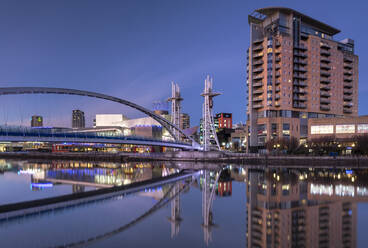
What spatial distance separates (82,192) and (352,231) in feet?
65.0

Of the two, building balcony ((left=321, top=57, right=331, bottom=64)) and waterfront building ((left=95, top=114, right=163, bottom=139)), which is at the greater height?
building balcony ((left=321, top=57, right=331, bottom=64))

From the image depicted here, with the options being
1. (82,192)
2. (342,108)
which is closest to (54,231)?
(82,192)

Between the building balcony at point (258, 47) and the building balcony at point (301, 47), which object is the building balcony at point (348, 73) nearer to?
the building balcony at point (301, 47)

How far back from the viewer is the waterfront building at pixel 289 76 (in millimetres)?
80188

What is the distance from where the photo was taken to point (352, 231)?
13.0 metres

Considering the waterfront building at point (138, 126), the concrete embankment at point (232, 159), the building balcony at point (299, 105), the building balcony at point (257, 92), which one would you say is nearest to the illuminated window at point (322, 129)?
the building balcony at point (299, 105)

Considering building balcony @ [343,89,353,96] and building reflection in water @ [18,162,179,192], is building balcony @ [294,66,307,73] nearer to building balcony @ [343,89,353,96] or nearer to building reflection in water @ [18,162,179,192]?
building balcony @ [343,89,353,96]

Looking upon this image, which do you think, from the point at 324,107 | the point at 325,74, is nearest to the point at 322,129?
the point at 324,107

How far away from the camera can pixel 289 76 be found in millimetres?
80750

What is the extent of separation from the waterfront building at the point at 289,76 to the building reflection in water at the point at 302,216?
57748 millimetres

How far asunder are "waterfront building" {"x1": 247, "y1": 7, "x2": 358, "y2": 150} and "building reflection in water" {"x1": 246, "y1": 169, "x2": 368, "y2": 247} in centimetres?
5775

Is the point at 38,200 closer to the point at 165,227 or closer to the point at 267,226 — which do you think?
the point at 165,227

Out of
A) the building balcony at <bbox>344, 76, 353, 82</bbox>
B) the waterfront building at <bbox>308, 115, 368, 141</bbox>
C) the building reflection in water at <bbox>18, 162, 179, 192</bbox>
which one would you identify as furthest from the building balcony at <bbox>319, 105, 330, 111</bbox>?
the building reflection in water at <bbox>18, 162, 179, 192</bbox>

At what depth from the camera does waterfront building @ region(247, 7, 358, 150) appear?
8019 centimetres
